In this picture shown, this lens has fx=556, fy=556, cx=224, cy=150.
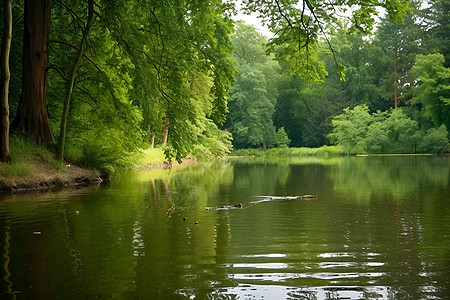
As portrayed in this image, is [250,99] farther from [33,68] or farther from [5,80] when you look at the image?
[5,80]

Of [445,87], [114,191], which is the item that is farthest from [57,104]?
[445,87]

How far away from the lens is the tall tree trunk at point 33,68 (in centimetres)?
1588

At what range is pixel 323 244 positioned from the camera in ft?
22.7

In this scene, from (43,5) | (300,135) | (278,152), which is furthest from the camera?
(300,135)

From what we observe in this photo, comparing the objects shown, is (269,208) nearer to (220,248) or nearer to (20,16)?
(220,248)

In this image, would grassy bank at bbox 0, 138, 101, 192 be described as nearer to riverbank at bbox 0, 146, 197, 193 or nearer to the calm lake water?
riverbank at bbox 0, 146, 197, 193

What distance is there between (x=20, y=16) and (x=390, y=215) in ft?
44.4

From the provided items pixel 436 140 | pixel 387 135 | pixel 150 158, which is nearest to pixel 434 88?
pixel 436 140

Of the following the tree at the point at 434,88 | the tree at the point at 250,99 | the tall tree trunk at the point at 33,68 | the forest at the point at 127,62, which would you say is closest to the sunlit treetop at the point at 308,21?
the forest at the point at 127,62

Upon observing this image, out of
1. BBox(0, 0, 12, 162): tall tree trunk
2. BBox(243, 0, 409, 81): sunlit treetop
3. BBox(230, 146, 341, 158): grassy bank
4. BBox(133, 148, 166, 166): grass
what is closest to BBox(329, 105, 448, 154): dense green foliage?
BBox(230, 146, 341, 158): grassy bank

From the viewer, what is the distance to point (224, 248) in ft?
22.1

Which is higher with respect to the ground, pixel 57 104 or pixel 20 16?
pixel 20 16

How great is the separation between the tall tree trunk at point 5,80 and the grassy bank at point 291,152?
4828 centimetres

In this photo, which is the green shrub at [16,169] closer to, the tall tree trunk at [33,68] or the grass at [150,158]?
the tall tree trunk at [33,68]
